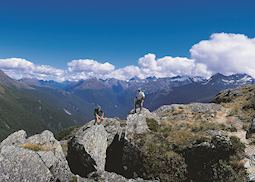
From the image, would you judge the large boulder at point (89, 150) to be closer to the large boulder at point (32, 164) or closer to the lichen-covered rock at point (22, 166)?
the large boulder at point (32, 164)

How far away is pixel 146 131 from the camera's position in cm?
4006

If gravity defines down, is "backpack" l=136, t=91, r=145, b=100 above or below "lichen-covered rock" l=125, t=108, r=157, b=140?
above

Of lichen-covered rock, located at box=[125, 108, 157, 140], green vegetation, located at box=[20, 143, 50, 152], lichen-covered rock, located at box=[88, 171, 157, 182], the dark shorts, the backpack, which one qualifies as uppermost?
the backpack

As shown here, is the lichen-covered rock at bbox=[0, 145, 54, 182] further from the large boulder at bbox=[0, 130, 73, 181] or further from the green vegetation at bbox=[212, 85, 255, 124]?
the green vegetation at bbox=[212, 85, 255, 124]

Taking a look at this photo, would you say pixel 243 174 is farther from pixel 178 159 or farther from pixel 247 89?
pixel 247 89

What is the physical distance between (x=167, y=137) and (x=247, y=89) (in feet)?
115

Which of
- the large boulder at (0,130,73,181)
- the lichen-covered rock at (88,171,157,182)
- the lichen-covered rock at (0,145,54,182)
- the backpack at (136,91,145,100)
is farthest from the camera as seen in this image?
the backpack at (136,91,145,100)

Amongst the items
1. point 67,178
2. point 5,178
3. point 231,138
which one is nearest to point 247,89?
point 231,138

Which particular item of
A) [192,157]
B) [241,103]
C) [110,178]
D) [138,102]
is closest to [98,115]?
[138,102]

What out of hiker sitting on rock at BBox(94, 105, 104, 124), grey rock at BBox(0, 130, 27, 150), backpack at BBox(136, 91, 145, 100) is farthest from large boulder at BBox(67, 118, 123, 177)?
grey rock at BBox(0, 130, 27, 150)

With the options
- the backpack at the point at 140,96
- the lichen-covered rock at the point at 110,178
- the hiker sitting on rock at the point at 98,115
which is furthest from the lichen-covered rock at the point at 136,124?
the lichen-covered rock at the point at 110,178

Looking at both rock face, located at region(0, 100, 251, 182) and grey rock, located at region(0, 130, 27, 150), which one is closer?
rock face, located at region(0, 100, 251, 182)

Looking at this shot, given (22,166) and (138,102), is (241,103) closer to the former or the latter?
(138,102)

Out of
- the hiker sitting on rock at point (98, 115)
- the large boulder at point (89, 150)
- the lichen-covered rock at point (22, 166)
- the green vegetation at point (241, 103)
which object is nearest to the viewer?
the lichen-covered rock at point (22, 166)
